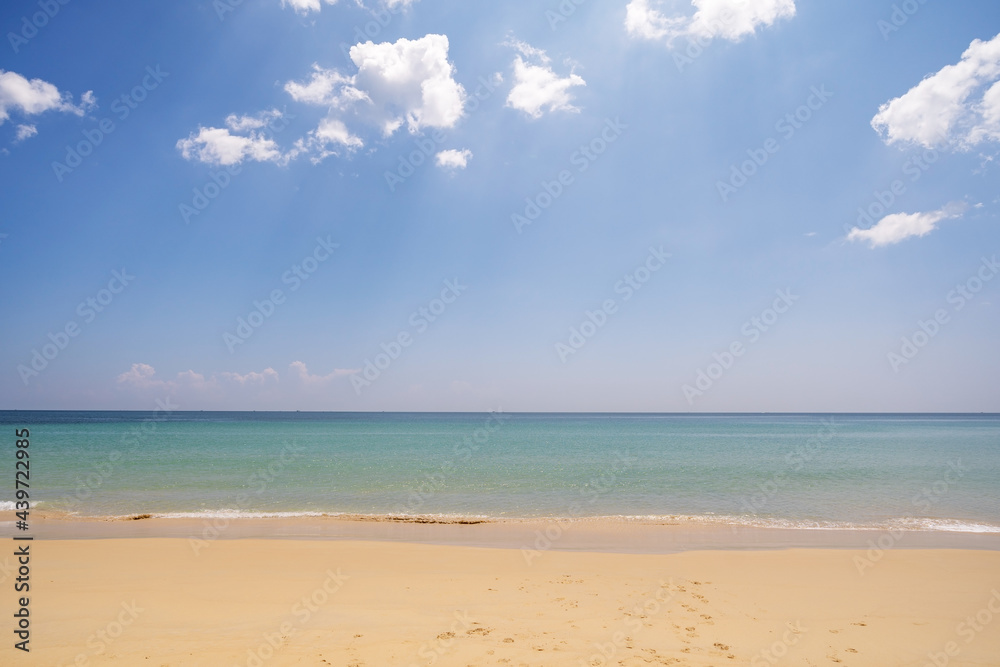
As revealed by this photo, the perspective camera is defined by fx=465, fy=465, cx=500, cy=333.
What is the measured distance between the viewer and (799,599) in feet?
27.8

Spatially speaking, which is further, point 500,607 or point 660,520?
point 660,520

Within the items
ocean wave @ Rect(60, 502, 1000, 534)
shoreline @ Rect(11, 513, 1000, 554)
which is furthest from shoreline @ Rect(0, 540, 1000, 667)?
ocean wave @ Rect(60, 502, 1000, 534)

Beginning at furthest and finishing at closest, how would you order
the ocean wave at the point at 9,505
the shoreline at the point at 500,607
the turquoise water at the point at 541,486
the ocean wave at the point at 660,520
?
the turquoise water at the point at 541,486
the ocean wave at the point at 9,505
the ocean wave at the point at 660,520
the shoreline at the point at 500,607

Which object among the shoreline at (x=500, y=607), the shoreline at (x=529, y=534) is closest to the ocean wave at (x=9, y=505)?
the shoreline at (x=529, y=534)

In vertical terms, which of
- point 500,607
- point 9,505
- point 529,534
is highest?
point 529,534

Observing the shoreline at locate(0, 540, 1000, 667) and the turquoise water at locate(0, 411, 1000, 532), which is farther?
the turquoise water at locate(0, 411, 1000, 532)

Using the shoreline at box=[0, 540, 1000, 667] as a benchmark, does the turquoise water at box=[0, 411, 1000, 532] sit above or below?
above

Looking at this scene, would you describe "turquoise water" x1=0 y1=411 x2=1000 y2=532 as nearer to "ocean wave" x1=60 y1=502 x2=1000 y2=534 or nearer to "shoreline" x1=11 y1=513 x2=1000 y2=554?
"ocean wave" x1=60 y1=502 x2=1000 y2=534

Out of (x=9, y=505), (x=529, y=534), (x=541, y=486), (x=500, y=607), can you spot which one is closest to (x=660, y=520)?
(x=529, y=534)

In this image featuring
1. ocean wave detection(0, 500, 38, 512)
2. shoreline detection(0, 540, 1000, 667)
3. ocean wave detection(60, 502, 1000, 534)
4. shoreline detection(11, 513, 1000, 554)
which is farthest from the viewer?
ocean wave detection(0, 500, 38, 512)

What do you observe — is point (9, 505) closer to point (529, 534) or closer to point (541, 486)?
point (529, 534)

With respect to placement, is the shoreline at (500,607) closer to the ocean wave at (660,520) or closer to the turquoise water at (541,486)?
the ocean wave at (660,520)

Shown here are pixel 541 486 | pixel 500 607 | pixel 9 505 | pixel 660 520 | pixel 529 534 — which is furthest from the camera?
pixel 541 486

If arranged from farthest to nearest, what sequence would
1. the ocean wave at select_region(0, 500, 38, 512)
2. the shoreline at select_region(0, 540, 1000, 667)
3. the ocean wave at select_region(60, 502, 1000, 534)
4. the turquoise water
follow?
the turquoise water < the ocean wave at select_region(0, 500, 38, 512) < the ocean wave at select_region(60, 502, 1000, 534) < the shoreline at select_region(0, 540, 1000, 667)
